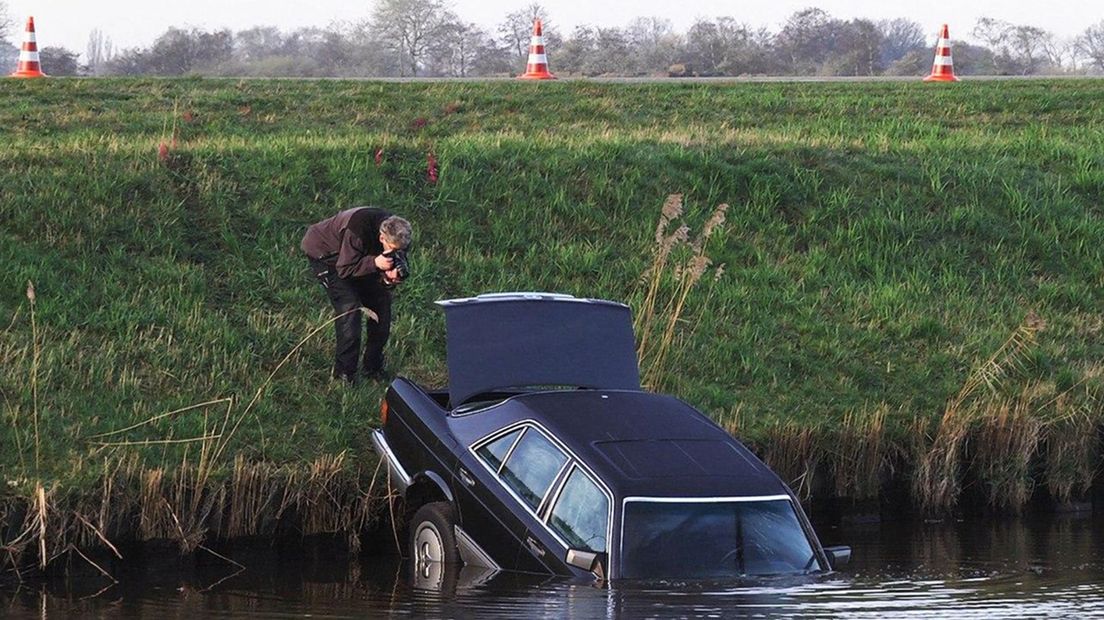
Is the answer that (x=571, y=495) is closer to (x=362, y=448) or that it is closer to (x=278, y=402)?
(x=362, y=448)

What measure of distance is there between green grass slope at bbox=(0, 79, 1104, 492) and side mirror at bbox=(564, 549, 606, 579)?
3.45 m

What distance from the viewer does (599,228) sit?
18094 mm

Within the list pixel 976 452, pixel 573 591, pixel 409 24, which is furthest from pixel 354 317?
pixel 409 24

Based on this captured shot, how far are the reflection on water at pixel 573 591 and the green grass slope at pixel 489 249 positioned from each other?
1205 mm

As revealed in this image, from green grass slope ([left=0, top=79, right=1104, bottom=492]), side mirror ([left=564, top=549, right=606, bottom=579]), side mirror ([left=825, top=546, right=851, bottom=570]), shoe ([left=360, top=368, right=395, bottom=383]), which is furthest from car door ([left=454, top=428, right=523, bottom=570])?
shoe ([left=360, top=368, right=395, bottom=383])

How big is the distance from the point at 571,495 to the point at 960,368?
6649 millimetres

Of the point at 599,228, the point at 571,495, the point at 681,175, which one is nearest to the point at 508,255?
the point at 599,228

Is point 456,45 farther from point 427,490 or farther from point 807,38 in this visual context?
point 427,490

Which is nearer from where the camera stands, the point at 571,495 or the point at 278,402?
the point at 571,495

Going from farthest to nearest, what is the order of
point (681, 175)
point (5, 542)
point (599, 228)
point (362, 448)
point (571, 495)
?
1. point (681, 175)
2. point (599, 228)
3. point (362, 448)
4. point (5, 542)
5. point (571, 495)

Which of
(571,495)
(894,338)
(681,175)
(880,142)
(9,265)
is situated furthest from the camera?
(880,142)

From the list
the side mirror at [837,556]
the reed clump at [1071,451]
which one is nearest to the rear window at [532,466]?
the side mirror at [837,556]

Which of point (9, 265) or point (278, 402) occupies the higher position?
point (9, 265)

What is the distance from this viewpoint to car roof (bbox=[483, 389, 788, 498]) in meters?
10.3
